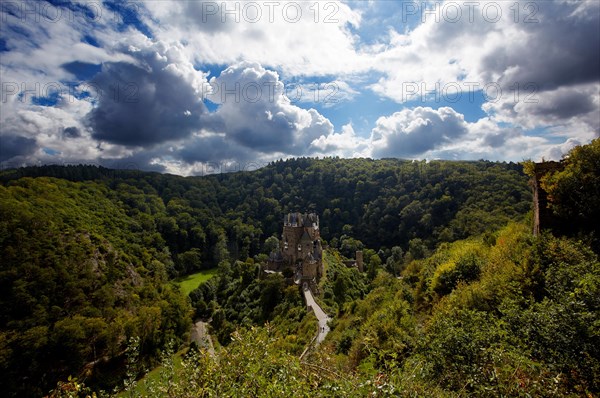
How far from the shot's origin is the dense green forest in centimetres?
573

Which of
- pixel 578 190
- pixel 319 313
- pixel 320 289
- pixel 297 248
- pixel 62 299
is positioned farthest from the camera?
pixel 297 248

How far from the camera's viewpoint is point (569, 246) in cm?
995

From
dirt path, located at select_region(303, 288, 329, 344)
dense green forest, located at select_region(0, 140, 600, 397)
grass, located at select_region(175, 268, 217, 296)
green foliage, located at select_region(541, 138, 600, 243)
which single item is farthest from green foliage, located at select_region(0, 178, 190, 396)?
green foliage, located at select_region(541, 138, 600, 243)

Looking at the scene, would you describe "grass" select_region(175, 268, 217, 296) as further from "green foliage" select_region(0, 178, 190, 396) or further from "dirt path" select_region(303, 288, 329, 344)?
"dirt path" select_region(303, 288, 329, 344)

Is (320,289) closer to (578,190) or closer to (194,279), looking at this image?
(578,190)

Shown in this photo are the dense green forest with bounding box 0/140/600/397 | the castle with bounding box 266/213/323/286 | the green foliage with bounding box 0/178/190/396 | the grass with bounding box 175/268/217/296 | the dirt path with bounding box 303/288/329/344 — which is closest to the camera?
the dense green forest with bounding box 0/140/600/397

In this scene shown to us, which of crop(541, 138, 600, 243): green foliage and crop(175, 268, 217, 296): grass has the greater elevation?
crop(541, 138, 600, 243): green foliage

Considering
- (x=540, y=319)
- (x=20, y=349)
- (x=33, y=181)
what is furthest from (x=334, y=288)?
(x=33, y=181)

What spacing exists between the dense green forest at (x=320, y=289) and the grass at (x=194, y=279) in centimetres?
319

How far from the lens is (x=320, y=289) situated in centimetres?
3369

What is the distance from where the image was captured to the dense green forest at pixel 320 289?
5730mm

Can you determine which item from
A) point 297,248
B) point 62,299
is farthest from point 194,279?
point 297,248

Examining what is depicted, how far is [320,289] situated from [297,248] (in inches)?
359

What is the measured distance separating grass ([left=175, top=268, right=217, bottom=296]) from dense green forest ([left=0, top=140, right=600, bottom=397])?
319 centimetres
